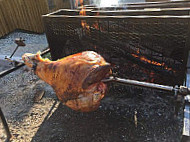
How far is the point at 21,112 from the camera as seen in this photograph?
11.6ft

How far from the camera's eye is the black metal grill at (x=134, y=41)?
2.82 meters

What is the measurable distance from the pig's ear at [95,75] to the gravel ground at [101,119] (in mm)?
1040

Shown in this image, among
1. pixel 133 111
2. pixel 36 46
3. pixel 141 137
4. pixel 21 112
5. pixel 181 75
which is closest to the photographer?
pixel 141 137

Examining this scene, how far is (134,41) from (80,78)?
1396 mm

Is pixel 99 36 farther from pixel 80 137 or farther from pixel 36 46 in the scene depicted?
pixel 36 46

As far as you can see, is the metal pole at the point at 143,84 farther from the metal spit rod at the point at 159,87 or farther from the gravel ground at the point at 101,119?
the gravel ground at the point at 101,119

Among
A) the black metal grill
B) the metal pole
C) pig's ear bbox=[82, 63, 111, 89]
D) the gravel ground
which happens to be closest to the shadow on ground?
the gravel ground

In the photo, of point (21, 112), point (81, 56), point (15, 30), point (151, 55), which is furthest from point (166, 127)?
point (15, 30)

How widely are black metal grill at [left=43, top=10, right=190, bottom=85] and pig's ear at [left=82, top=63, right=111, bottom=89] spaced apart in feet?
3.80

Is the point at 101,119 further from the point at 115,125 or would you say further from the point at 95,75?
the point at 95,75

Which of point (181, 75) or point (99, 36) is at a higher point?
point (99, 36)

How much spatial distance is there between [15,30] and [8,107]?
6.88m

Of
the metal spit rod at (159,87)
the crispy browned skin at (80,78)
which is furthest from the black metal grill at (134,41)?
the metal spit rod at (159,87)

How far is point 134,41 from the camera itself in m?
3.12
